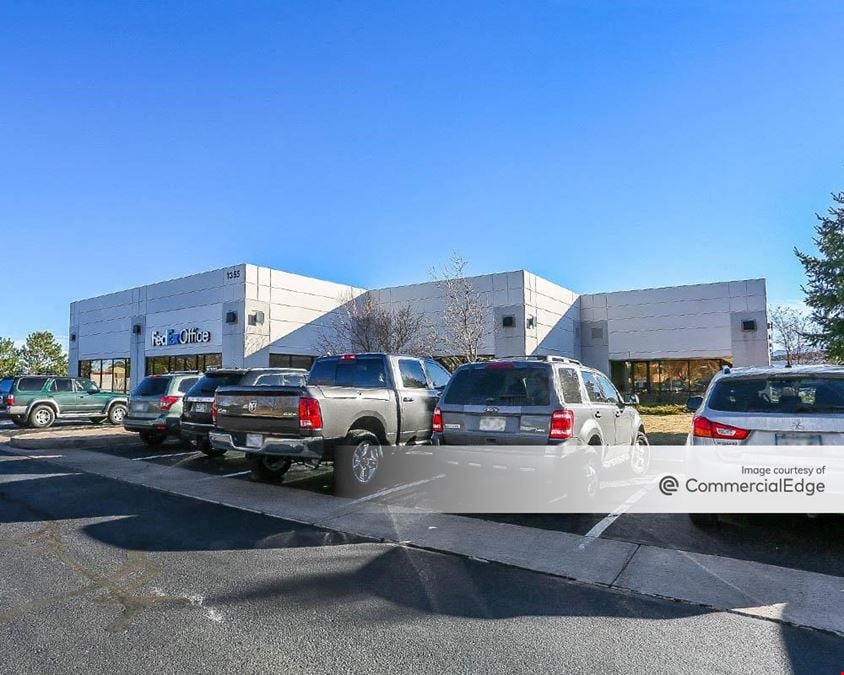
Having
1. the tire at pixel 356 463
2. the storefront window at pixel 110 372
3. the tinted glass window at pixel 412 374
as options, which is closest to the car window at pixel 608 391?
the tinted glass window at pixel 412 374

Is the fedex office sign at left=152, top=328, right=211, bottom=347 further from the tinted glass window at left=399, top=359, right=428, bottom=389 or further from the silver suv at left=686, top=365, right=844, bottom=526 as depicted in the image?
the silver suv at left=686, top=365, right=844, bottom=526

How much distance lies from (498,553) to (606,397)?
3.87m

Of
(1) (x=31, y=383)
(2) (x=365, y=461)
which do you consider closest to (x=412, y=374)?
(2) (x=365, y=461)

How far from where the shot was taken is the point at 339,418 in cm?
797

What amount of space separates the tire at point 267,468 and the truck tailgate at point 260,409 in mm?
1103

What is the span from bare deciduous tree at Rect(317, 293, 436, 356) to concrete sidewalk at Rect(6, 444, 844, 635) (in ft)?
62.7

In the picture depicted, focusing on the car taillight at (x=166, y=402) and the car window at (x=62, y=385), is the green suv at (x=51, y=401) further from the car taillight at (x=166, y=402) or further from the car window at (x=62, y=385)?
the car taillight at (x=166, y=402)

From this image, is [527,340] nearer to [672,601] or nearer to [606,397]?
[606,397]

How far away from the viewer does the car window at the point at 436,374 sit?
406 inches

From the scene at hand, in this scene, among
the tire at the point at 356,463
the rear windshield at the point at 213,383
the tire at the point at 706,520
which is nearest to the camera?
the tire at the point at 706,520

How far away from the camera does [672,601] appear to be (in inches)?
173

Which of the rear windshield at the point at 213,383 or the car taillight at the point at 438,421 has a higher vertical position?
the rear windshield at the point at 213,383

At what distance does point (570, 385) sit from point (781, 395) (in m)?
2.29

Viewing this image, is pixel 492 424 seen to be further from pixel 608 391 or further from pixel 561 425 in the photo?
pixel 608 391
